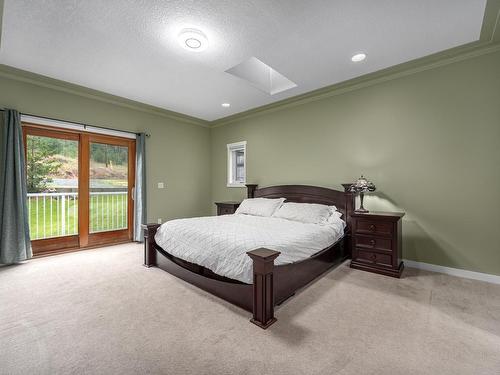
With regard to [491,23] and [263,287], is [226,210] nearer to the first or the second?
[263,287]

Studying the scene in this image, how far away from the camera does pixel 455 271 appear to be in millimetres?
2803

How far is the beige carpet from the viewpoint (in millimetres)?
1420

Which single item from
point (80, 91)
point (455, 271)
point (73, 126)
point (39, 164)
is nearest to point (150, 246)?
point (39, 164)

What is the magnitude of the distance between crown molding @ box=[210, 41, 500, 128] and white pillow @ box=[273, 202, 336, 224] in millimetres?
1870

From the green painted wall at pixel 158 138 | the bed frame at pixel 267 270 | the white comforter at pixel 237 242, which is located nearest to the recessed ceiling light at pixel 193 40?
the white comforter at pixel 237 242

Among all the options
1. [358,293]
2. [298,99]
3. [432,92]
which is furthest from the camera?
[298,99]

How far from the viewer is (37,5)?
2.00m

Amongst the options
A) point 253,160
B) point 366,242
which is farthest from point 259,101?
point 366,242

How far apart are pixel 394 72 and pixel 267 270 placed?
318 centimetres

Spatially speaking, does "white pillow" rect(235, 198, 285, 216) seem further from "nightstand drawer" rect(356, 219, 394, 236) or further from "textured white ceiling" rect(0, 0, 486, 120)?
"textured white ceiling" rect(0, 0, 486, 120)

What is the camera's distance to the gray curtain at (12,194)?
10.2ft

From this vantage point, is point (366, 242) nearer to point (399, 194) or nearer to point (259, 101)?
point (399, 194)

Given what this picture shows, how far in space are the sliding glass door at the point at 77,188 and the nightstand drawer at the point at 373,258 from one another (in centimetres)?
400

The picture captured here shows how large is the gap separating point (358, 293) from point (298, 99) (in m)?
3.21
